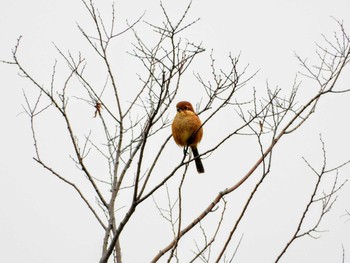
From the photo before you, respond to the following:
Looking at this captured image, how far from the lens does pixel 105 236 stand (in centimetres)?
371

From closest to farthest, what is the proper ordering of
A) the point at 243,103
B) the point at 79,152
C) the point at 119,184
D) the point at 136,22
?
the point at 79,152 < the point at 119,184 < the point at 243,103 < the point at 136,22

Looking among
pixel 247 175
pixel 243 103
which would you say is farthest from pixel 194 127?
pixel 247 175

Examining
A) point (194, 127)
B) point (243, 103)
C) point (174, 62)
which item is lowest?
point (174, 62)

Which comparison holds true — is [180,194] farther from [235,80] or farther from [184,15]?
[184,15]

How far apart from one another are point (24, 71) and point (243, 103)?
6.31 ft

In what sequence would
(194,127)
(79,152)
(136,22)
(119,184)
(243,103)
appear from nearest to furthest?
(79,152)
(119,184)
(243,103)
(136,22)
(194,127)

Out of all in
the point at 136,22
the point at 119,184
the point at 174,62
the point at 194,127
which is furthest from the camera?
the point at 194,127

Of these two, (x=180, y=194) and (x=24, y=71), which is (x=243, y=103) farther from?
(x=24, y=71)

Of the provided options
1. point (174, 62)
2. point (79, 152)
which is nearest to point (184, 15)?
point (174, 62)

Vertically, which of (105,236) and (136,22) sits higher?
(136,22)

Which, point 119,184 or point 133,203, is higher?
point 119,184

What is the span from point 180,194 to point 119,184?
1084 millimetres

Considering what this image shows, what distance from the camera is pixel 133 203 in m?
3.13

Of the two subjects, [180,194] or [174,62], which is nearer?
[180,194]
